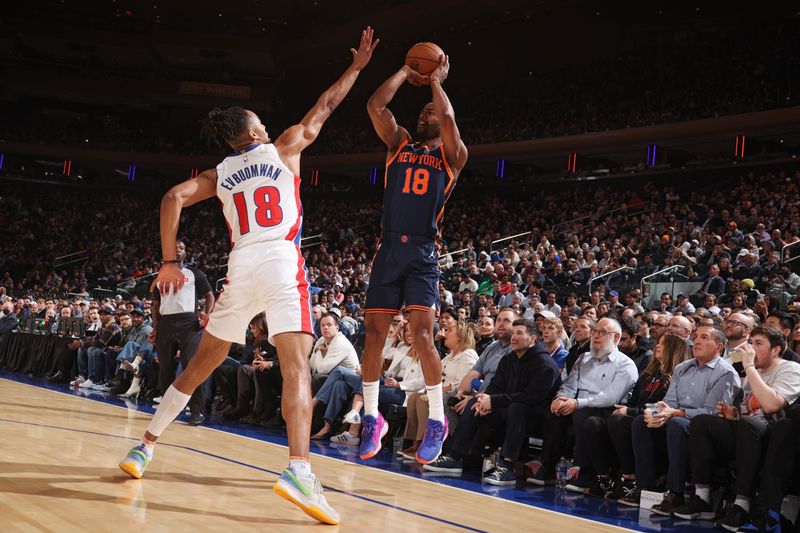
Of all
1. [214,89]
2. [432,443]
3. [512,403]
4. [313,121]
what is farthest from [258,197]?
[214,89]

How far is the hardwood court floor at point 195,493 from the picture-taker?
3277 mm

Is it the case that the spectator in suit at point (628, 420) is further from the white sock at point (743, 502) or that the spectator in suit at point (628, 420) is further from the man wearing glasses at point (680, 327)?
the white sock at point (743, 502)

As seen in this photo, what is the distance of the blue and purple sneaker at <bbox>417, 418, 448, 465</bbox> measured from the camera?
490 cm

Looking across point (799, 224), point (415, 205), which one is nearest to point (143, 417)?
point (415, 205)

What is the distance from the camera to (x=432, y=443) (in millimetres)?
4973

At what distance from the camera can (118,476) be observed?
4.18m

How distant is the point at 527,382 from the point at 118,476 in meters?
3.58

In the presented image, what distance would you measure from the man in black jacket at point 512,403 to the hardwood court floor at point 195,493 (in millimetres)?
1023

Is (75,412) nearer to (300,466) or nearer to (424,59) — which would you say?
(300,466)

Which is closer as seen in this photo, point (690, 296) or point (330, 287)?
point (690, 296)

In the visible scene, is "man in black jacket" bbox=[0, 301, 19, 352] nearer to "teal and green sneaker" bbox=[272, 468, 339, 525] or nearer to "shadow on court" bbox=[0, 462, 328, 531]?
"shadow on court" bbox=[0, 462, 328, 531]

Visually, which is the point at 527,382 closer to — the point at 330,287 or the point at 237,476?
the point at 237,476

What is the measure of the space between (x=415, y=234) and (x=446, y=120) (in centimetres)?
75

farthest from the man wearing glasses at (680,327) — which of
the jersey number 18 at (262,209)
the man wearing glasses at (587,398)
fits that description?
the jersey number 18 at (262,209)
